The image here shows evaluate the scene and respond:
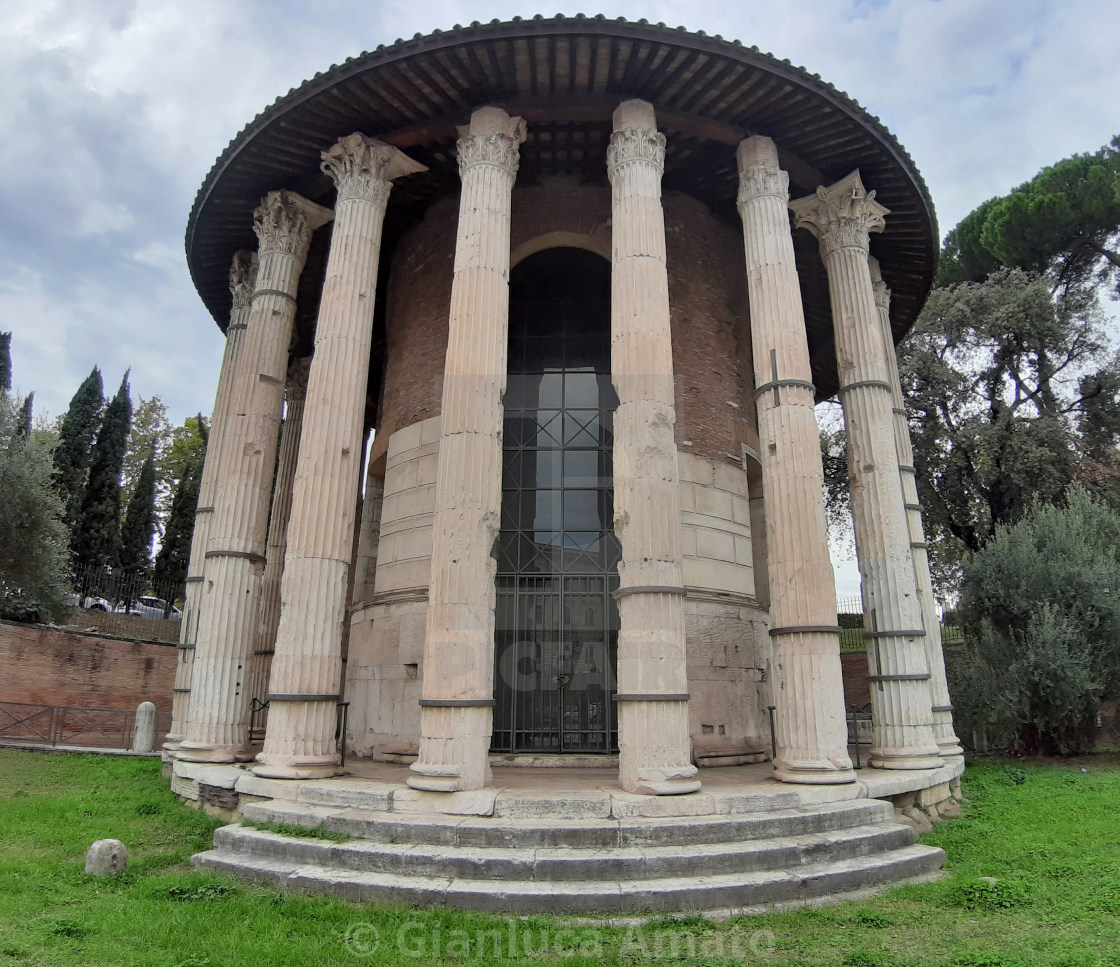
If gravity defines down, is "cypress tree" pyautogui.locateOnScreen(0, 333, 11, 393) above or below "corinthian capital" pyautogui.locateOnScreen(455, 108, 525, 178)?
above

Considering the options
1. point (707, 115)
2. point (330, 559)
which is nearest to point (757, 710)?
point (330, 559)

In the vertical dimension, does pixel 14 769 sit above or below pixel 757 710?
below

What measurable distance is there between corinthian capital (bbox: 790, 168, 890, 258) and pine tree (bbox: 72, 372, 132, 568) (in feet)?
78.7

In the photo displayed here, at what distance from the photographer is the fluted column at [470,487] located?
25.1ft

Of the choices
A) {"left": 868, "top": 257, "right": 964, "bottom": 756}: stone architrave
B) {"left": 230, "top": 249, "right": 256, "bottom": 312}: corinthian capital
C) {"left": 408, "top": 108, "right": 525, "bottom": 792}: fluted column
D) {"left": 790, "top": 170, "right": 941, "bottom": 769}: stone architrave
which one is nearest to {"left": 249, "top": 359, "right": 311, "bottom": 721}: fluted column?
{"left": 230, "top": 249, "right": 256, "bottom": 312}: corinthian capital

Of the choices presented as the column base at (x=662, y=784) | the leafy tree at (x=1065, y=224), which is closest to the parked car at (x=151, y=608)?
the column base at (x=662, y=784)

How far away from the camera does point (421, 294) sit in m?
13.5

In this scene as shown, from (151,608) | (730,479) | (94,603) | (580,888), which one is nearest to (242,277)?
(730,479)

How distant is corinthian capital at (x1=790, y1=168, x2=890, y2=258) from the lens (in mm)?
11859

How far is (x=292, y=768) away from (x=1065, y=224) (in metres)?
26.4

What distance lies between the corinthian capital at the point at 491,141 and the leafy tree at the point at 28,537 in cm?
1433

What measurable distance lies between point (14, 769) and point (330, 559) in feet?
22.9

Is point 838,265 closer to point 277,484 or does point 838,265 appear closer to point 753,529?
point 753,529

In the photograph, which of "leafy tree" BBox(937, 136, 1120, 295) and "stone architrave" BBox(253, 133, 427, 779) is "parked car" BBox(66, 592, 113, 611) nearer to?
"stone architrave" BBox(253, 133, 427, 779)
